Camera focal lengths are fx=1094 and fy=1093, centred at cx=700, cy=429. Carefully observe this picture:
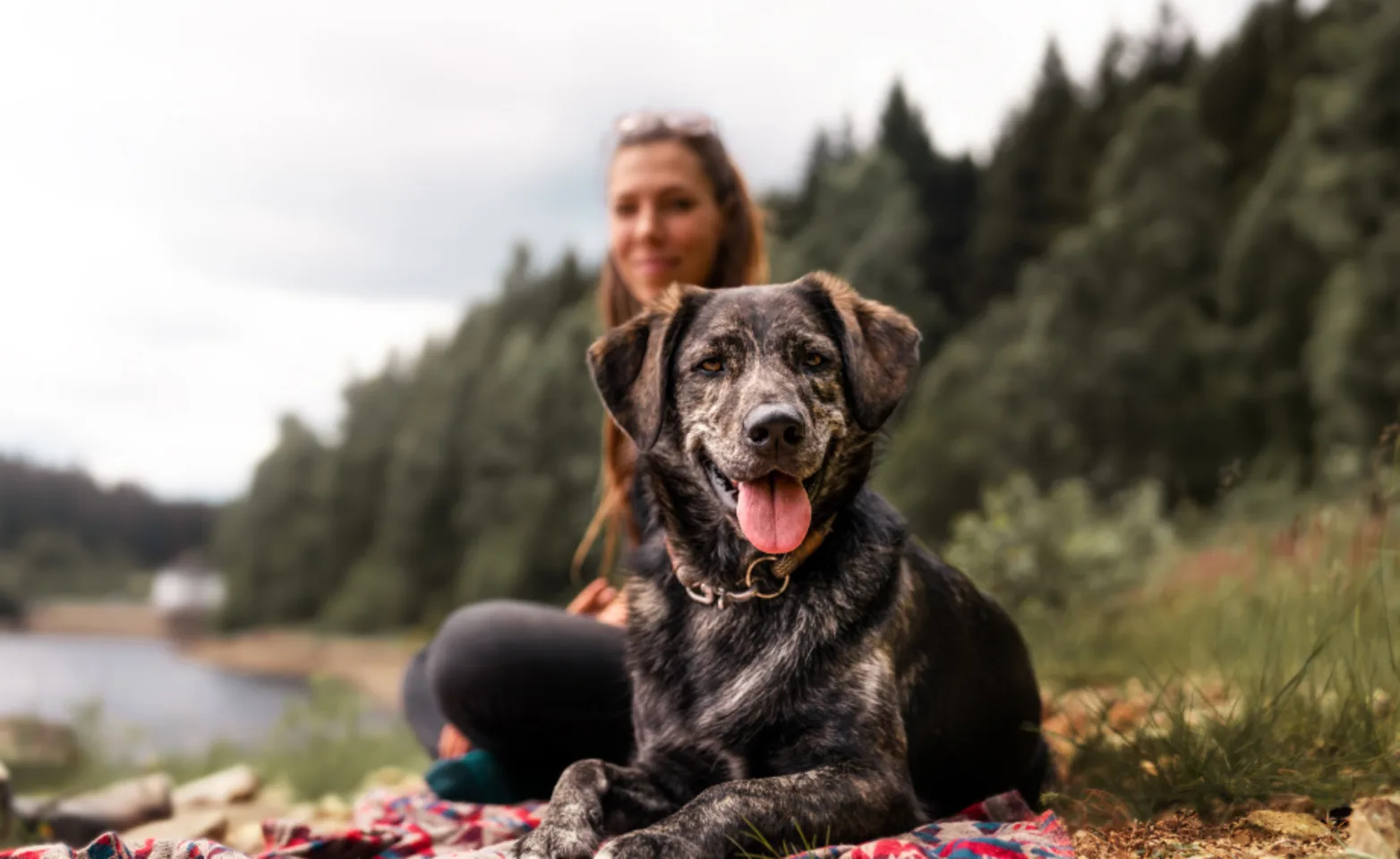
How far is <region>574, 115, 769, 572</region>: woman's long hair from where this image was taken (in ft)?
15.4

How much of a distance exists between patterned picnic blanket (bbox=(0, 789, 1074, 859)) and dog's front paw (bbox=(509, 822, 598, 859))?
8 cm

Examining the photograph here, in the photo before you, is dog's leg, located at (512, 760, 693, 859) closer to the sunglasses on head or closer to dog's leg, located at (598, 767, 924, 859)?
dog's leg, located at (598, 767, 924, 859)

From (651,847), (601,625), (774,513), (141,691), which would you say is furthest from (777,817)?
(141,691)

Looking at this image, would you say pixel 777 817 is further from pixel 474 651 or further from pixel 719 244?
pixel 719 244

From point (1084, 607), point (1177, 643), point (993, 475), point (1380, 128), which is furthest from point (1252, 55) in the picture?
point (1177, 643)

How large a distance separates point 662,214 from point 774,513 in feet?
7.09

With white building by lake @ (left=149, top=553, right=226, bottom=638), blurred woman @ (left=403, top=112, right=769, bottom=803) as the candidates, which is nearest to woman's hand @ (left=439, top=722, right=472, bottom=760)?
blurred woman @ (left=403, top=112, right=769, bottom=803)

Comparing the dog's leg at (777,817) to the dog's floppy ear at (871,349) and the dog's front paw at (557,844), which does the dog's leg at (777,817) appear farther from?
the dog's floppy ear at (871,349)

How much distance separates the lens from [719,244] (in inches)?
189

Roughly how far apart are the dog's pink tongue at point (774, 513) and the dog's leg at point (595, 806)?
71 centimetres

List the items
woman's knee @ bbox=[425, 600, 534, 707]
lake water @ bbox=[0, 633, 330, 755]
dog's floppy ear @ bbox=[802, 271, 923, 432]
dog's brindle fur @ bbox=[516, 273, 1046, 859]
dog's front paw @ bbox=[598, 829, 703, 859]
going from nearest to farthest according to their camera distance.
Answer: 1. dog's front paw @ bbox=[598, 829, 703, 859]
2. dog's brindle fur @ bbox=[516, 273, 1046, 859]
3. dog's floppy ear @ bbox=[802, 271, 923, 432]
4. woman's knee @ bbox=[425, 600, 534, 707]
5. lake water @ bbox=[0, 633, 330, 755]

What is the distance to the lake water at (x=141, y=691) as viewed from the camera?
376 inches

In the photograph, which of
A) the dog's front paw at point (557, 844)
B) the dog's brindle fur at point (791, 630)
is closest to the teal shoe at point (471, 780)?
the dog's brindle fur at point (791, 630)

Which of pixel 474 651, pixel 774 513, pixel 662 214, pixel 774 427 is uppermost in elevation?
pixel 662 214
